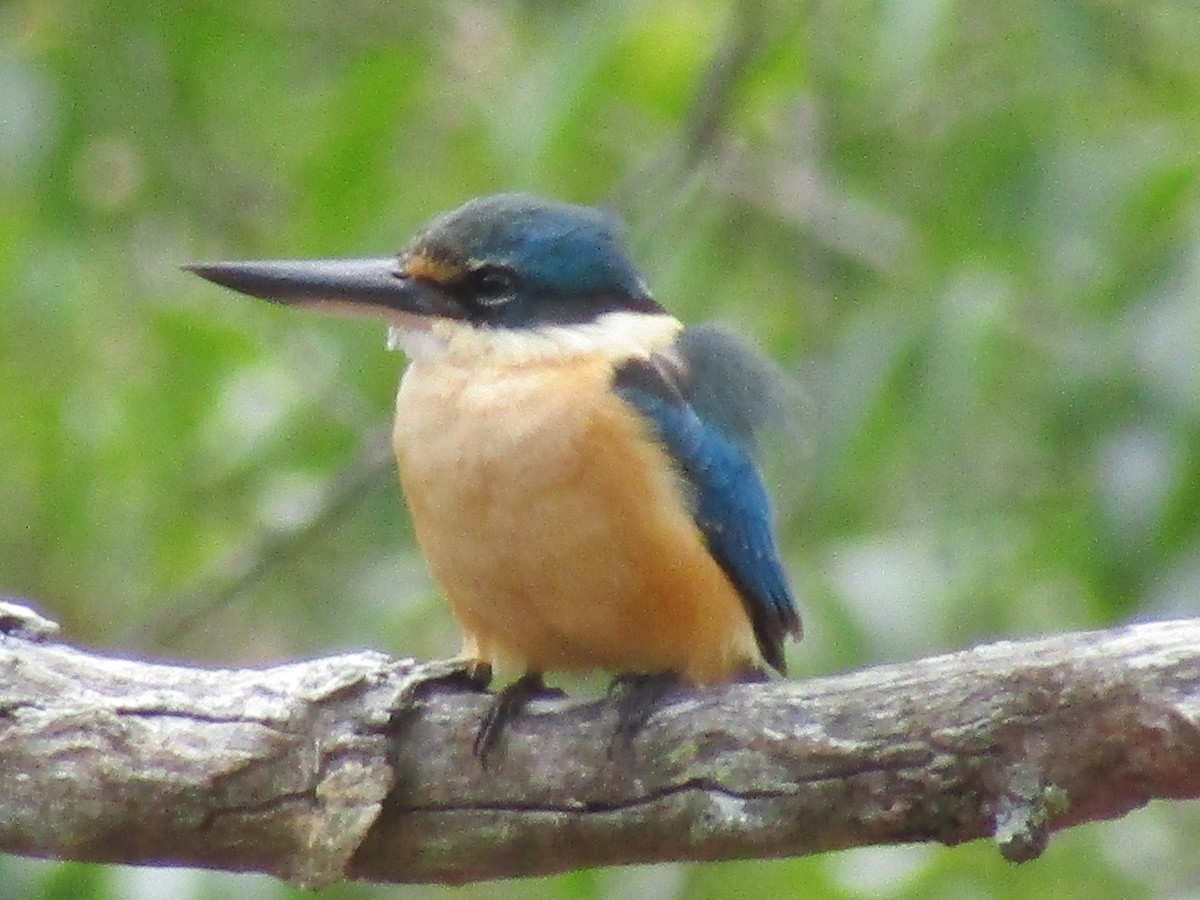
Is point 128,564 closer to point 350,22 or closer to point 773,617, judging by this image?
point 350,22

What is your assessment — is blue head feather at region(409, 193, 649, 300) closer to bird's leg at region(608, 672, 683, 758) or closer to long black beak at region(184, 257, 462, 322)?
long black beak at region(184, 257, 462, 322)

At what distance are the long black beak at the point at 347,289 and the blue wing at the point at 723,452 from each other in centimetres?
37

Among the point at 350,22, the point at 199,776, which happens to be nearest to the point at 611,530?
the point at 199,776

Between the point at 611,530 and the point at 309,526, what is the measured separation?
4.76 ft

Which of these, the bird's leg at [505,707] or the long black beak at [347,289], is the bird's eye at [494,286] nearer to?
the long black beak at [347,289]

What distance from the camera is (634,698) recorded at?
314 centimetres

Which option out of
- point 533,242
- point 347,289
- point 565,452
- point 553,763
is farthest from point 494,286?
point 553,763

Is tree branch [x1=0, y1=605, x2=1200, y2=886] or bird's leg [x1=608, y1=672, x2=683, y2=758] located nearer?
tree branch [x1=0, y1=605, x2=1200, y2=886]

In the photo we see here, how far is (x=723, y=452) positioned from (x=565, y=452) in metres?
0.39

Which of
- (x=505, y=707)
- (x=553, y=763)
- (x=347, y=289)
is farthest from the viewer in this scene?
(x=347, y=289)

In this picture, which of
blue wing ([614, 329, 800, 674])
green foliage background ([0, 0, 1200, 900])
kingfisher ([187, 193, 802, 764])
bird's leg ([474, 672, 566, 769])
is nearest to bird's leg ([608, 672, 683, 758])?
kingfisher ([187, 193, 802, 764])

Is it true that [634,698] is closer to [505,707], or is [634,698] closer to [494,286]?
[505,707]

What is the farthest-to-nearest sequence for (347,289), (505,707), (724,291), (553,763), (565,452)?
(724,291)
(347,289)
(565,452)
(505,707)
(553,763)

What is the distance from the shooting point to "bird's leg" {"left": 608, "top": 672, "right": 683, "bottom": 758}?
2967 mm
